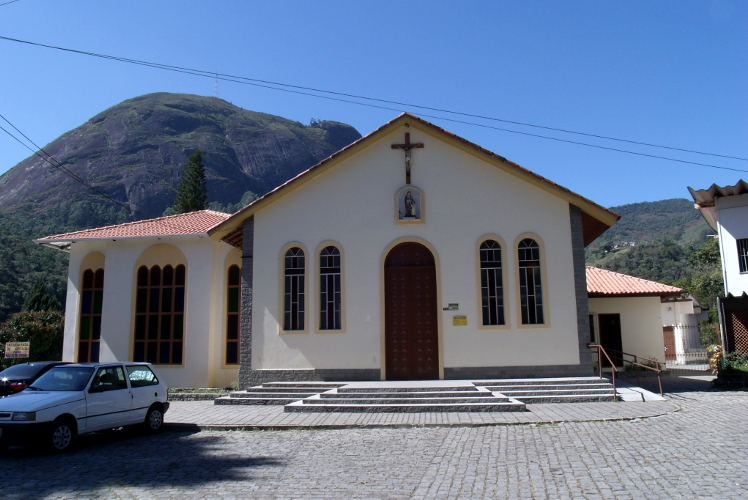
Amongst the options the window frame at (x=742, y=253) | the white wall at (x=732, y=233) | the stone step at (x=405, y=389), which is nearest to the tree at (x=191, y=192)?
the stone step at (x=405, y=389)

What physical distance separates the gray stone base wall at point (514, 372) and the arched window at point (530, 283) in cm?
119

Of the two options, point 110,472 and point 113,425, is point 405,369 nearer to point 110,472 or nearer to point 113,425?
point 113,425

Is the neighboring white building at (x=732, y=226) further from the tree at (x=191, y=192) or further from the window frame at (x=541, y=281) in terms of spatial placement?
the tree at (x=191, y=192)

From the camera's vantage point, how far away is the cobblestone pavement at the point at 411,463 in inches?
258

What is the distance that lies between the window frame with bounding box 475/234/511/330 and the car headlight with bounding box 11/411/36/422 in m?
9.97

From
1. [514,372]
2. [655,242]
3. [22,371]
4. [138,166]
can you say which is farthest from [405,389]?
[138,166]

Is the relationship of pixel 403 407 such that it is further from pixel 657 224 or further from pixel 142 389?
pixel 657 224

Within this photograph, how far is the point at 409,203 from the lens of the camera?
50.6 ft

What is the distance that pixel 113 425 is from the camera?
10164 mm

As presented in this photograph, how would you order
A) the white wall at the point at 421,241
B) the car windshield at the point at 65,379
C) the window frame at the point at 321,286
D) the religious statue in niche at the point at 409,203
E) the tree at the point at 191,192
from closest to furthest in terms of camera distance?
the car windshield at the point at 65,379, the white wall at the point at 421,241, the window frame at the point at 321,286, the religious statue in niche at the point at 409,203, the tree at the point at 191,192

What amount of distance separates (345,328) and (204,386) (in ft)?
17.0

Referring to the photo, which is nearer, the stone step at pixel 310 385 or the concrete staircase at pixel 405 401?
the concrete staircase at pixel 405 401

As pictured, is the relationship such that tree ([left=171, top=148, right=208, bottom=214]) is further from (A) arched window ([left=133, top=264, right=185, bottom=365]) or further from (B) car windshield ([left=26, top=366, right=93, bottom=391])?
(B) car windshield ([left=26, top=366, right=93, bottom=391])

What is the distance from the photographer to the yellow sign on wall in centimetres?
1487
